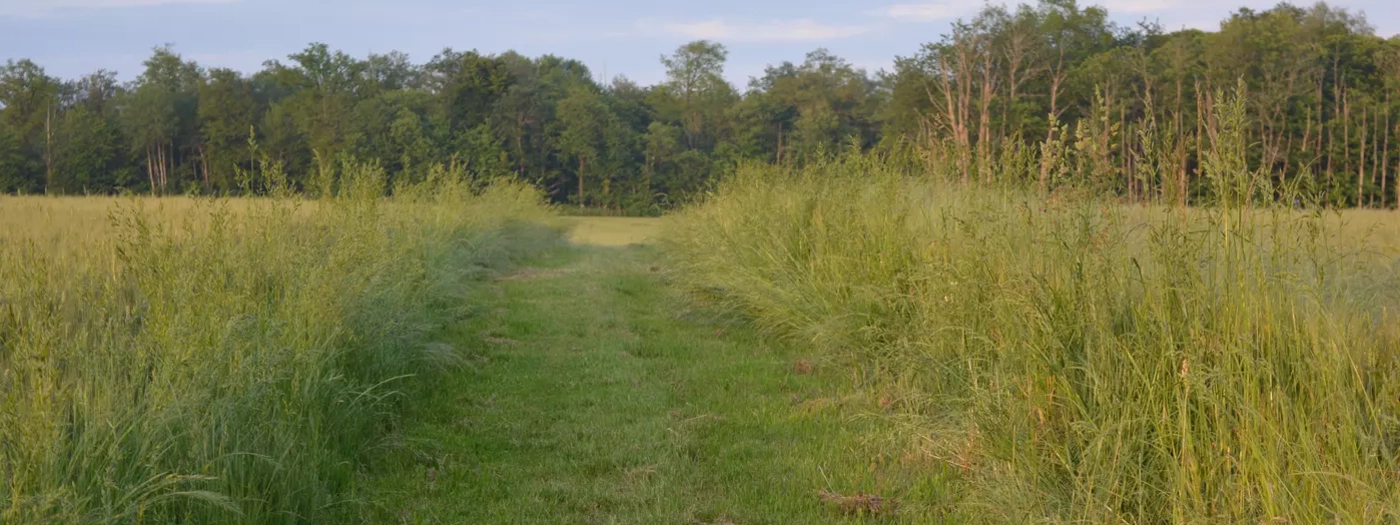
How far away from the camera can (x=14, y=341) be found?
313 centimetres

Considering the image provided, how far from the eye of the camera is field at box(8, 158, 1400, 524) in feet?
8.34

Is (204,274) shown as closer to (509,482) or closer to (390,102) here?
(509,482)

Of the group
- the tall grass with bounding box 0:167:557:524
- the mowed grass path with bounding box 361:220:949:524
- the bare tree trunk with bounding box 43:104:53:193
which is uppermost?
the bare tree trunk with bounding box 43:104:53:193

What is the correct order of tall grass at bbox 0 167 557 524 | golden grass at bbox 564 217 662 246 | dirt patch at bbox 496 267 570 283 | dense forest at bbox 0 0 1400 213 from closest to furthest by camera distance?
tall grass at bbox 0 167 557 524 < dirt patch at bbox 496 267 570 283 < golden grass at bbox 564 217 662 246 < dense forest at bbox 0 0 1400 213

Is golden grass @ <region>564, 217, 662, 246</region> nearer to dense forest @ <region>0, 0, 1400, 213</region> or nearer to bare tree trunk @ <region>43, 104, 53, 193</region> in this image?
dense forest @ <region>0, 0, 1400, 213</region>

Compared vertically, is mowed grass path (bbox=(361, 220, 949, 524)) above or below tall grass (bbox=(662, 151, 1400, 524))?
below

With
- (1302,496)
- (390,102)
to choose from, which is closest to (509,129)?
(390,102)

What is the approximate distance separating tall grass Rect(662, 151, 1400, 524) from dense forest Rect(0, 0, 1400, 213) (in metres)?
20.0

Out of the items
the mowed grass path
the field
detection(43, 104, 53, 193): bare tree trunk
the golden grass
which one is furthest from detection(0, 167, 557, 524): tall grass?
detection(43, 104, 53, 193): bare tree trunk

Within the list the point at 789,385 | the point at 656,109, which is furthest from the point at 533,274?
the point at 656,109

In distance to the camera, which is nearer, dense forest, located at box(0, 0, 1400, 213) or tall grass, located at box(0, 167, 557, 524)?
tall grass, located at box(0, 167, 557, 524)

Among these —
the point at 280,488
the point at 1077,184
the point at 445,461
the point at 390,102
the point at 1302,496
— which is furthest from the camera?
the point at 390,102

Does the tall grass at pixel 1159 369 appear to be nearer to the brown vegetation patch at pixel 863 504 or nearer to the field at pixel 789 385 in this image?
the field at pixel 789 385

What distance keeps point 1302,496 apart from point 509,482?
2.71 metres
